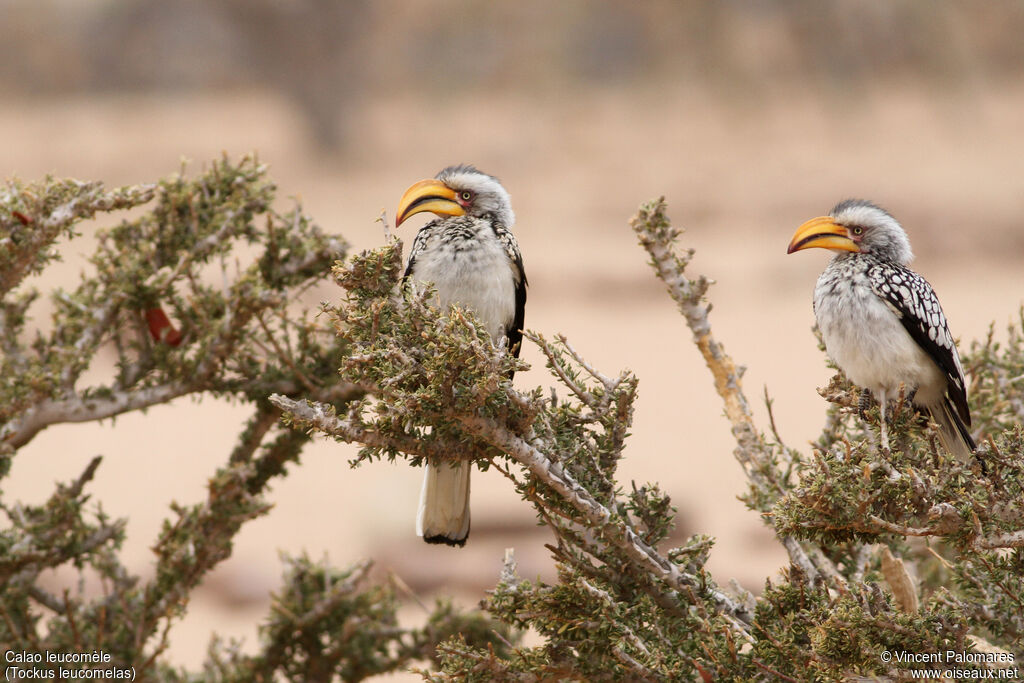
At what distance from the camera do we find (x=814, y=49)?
25.7 meters

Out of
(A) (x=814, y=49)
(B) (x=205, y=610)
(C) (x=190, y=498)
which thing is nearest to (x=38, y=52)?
(A) (x=814, y=49)

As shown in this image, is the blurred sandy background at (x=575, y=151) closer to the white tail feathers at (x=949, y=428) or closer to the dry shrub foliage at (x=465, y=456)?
the dry shrub foliage at (x=465, y=456)

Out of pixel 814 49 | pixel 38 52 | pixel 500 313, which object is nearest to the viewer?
pixel 500 313

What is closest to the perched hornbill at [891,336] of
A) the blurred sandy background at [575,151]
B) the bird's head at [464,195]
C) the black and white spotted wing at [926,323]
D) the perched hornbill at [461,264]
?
the black and white spotted wing at [926,323]

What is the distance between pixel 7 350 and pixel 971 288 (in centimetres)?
1466

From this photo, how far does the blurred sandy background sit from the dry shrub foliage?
5347 millimetres

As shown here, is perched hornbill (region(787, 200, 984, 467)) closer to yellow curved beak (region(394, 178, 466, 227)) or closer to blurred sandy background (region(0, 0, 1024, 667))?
yellow curved beak (region(394, 178, 466, 227))

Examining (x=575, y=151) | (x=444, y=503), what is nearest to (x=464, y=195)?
(x=444, y=503)

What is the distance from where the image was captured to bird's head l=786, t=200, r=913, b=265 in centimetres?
348

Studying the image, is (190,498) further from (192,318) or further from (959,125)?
(959,125)

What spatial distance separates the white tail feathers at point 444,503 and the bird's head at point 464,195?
89 centimetres

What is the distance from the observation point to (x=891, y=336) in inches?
127

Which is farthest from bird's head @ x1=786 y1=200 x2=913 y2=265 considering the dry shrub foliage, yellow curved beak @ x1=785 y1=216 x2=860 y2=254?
the dry shrub foliage

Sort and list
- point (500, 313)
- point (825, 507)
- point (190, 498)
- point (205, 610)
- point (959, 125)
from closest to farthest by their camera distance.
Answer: point (825, 507), point (500, 313), point (205, 610), point (190, 498), point (959, 125)
